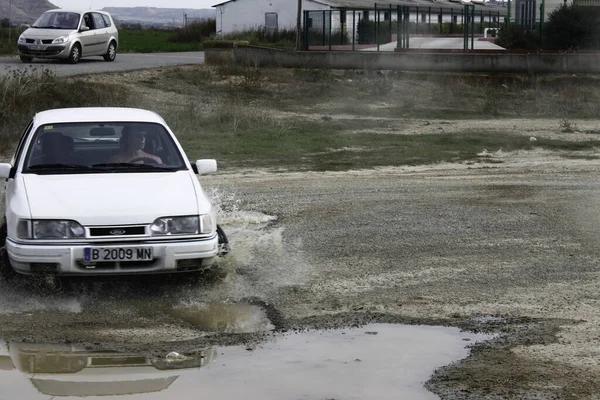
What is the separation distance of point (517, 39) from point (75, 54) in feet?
50.2

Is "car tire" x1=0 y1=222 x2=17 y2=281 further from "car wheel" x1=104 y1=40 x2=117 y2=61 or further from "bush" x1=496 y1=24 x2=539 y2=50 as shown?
"bush" x1=496 y1=24 x2=539 y2=50

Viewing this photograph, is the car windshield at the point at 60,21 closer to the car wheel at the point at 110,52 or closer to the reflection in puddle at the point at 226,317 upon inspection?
the car wheel at the point at 110,52

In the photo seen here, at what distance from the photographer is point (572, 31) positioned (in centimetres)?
3478

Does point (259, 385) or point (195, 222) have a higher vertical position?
point (195, 222)

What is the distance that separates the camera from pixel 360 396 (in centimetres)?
597

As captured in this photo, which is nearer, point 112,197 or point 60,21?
point 112,197

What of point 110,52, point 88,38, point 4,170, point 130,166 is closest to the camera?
point 4,170

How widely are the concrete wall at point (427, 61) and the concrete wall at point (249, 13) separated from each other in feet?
120

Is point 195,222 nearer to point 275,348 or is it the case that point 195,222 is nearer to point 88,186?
point 88,186

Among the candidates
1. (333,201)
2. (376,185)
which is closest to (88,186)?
(333,201)

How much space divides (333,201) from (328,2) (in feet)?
180

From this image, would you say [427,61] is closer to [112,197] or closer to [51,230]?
[112,197]

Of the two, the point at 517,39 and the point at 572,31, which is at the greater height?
the point at 572,31

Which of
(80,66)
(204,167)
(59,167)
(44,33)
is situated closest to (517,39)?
(80,66)
